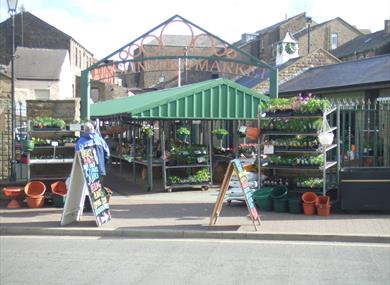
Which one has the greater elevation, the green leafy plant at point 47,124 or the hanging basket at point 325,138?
the green leafy plant at point 47,124

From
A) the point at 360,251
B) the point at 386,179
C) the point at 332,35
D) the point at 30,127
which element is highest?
the point at 332,35

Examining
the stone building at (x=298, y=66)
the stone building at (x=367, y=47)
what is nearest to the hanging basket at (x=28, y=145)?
the stone building at (x=298, y=66)

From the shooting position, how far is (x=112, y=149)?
1005 inches

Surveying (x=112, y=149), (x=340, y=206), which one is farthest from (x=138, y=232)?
(x=112, y=149)

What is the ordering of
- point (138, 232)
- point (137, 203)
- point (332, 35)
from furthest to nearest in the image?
point (332, 35) → point (137, 203) → point (138, 232)

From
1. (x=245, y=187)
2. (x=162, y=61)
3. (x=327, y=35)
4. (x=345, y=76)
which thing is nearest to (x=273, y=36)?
(x=327, y=35)

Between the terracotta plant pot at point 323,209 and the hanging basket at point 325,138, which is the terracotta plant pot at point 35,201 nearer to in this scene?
the terracotta plant pot at point 323,209

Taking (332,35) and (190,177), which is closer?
(190,177)

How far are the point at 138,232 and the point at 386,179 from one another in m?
5.13

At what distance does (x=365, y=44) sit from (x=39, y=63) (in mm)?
30183

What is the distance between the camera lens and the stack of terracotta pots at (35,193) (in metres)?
12.5

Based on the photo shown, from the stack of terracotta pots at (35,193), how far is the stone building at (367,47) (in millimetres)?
36761

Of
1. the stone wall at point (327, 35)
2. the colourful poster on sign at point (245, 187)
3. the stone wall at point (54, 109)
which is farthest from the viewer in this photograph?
the stone wall at point (327, 35)

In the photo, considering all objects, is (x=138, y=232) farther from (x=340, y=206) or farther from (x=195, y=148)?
(x=195, y=148)
